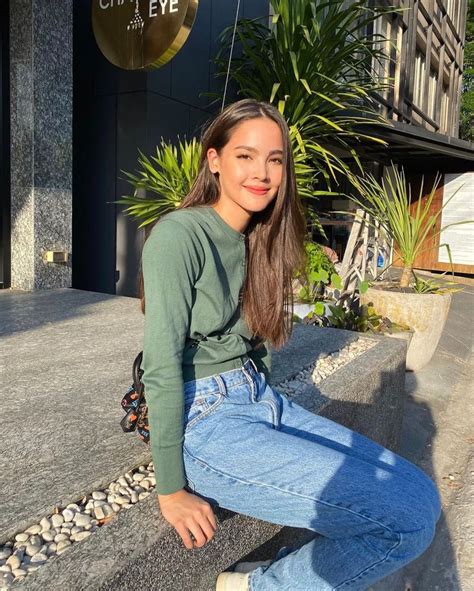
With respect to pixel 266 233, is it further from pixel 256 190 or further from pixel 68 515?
pixel 68 515

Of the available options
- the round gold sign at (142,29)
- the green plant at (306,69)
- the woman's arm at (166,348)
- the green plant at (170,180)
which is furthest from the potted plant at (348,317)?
the woman's arm at (166,348)

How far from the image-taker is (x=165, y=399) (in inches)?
54.3

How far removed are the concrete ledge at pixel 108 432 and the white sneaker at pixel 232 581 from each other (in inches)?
1.0

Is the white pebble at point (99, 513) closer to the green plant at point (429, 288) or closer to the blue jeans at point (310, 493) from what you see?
the blue jeans at point (310, 493)

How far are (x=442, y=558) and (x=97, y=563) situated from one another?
5.76 feet

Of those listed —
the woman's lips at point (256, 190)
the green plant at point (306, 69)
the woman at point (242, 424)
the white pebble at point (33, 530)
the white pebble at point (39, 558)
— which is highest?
the green plant at point (306, 69)

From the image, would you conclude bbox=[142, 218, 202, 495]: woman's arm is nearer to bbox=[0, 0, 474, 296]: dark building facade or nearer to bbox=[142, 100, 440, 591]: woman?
bbox=[142, 100, 440, 591]: woman

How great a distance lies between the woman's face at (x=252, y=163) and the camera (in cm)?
168

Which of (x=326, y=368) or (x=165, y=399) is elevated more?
(x=165, y=399)

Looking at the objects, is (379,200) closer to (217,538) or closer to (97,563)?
(217,538)

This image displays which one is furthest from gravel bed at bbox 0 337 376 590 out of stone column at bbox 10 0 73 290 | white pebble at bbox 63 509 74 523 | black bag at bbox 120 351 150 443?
stone column at bbox 10 0 73 290

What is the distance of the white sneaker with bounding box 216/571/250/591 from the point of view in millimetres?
1538

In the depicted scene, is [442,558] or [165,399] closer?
[165,399]

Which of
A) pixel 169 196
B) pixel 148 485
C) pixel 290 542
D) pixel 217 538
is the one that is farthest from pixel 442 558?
pixel 169 196
